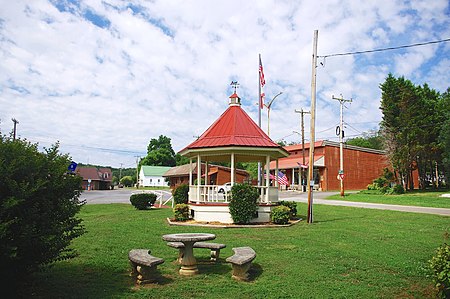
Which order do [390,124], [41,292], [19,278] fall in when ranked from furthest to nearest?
[390,124] < [41,292] < [19,278]

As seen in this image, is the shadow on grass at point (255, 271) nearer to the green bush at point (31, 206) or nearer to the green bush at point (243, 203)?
the green bush at point (31, 206)

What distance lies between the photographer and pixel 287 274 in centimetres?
720

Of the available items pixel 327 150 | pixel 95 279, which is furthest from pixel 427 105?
pixel 95 279

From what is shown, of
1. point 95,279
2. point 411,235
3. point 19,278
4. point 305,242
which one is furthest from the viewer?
point 411,235

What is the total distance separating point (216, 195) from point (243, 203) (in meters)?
1.69

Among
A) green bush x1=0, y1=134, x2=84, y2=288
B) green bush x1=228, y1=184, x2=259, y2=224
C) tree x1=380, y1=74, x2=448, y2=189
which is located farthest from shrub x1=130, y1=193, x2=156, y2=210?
tree x1=380, y1=74, x2=448, y2=189

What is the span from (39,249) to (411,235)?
35.2 feet

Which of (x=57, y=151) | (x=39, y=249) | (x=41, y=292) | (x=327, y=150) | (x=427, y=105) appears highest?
(x=427, y=105)

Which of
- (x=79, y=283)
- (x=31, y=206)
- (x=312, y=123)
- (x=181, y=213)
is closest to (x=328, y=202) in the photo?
(x=312, y=123)

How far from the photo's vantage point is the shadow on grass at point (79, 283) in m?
5.89

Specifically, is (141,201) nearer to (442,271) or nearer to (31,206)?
(31,206)

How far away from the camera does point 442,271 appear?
5.36 metres

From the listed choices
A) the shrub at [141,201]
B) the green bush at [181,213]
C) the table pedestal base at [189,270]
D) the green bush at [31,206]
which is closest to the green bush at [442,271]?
the table pedestal base at [189,270]

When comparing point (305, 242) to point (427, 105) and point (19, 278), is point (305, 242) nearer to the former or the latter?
point (19, 278)
